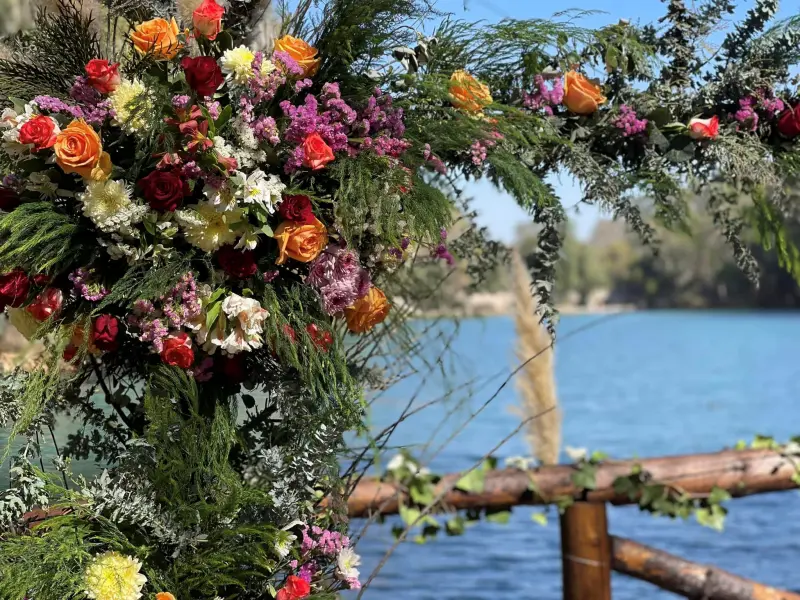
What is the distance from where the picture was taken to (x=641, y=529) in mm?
7672

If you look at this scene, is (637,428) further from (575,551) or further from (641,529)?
(575,551)

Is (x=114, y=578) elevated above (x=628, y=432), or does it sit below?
above

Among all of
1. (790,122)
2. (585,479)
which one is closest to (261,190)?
(790,122)

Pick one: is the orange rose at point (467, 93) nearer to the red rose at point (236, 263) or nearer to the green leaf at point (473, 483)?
the red rose at point (236, 263)

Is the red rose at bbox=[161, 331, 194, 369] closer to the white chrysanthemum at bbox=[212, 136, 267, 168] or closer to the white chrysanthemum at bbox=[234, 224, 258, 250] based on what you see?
the white chrysanthemum at bbox=[234, 224, 258, 250]

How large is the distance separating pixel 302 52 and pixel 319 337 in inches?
17.1

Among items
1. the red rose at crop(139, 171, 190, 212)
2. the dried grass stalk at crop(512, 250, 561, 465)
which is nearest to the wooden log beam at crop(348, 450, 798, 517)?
the dried grass stalk at crop(512, 250, 561, 465)

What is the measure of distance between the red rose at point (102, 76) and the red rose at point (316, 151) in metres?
0.29

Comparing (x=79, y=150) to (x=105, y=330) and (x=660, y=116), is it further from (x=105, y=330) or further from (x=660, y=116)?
(x=660, y=116)

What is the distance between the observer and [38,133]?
1226 millimetres

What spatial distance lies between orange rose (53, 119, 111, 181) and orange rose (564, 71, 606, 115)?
0.85m

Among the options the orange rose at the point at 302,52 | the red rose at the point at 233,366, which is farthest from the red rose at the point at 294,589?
the orange rose at the point at 302,52

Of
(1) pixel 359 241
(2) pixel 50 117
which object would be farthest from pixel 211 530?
(2) pixel 50 117

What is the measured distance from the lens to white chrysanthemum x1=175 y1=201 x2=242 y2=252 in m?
1.28
